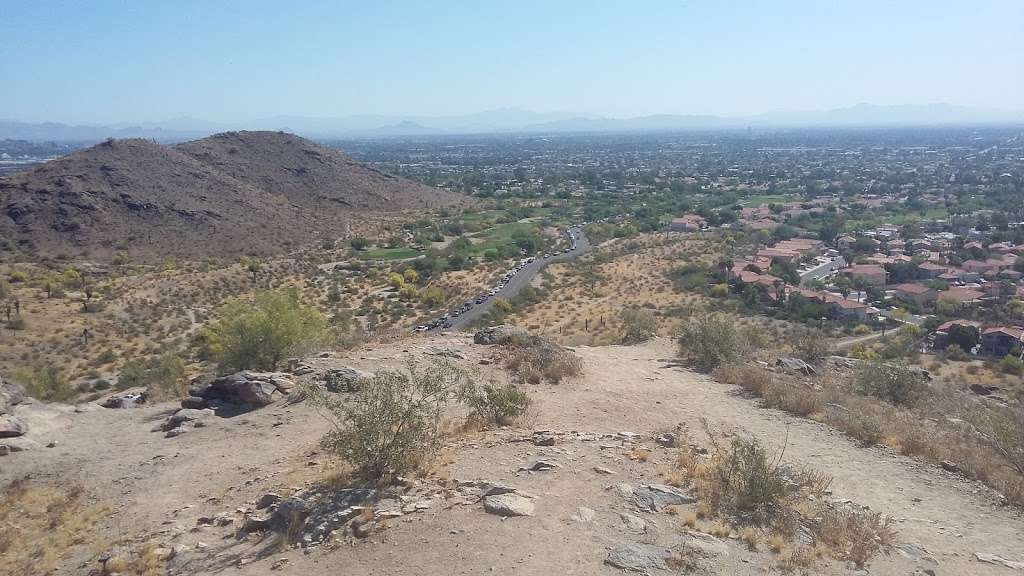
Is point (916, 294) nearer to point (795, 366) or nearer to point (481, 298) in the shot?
point (481, 298)

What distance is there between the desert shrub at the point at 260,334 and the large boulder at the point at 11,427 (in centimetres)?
449

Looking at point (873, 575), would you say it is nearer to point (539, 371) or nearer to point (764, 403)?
point (764, 403)

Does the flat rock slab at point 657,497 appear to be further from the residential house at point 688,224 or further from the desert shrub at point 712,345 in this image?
the residential house at point 688,224

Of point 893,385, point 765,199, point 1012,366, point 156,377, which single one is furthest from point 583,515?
point 765,199

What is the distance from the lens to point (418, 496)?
8.57m

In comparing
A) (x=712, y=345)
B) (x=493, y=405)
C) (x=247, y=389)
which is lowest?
(x=712, y=345)

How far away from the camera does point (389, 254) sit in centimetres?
5578

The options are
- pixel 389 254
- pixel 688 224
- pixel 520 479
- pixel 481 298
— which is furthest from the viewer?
pixel 688 224

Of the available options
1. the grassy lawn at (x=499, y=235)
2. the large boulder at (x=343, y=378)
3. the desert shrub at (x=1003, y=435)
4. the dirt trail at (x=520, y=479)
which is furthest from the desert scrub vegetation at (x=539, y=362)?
the grassy lawn at (x=499, y=235)

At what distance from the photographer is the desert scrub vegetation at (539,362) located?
15180 millimetres

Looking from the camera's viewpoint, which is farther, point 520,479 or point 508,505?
point 520,479

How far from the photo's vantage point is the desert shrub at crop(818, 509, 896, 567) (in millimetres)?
7730

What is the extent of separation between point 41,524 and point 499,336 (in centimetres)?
1126

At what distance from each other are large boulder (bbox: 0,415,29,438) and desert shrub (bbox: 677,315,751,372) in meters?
16.0
